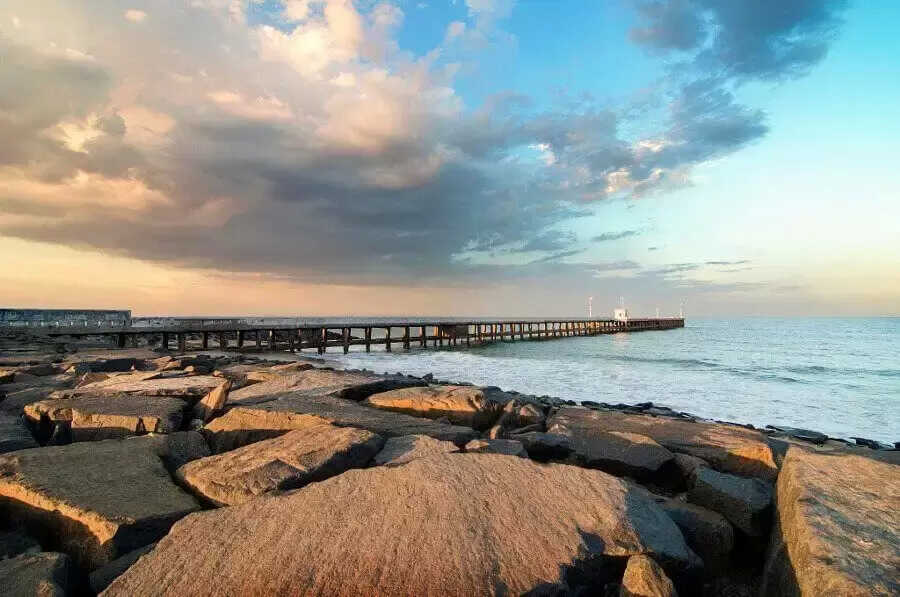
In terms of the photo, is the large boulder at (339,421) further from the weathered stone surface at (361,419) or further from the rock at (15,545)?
the rock at (15,545)

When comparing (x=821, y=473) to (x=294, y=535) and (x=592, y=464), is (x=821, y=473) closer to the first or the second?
(x=592, y=464)

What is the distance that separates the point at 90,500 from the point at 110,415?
279 centimetres

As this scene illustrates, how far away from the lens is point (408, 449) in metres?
4.21

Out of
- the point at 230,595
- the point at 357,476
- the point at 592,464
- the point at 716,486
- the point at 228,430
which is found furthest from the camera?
the point at 228,430

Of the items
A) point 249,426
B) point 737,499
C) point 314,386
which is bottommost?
point 737,499

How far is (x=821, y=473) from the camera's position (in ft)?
11.4

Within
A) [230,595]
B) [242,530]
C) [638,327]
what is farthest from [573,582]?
[638,327]

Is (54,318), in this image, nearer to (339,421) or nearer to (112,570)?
(339,421)

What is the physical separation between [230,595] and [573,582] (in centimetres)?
174

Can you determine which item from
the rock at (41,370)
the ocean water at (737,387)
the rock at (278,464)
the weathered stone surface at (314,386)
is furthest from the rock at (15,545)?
the ocean water at (737,387)

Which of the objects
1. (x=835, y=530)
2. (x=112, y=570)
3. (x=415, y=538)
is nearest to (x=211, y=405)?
(x=112, y=570)

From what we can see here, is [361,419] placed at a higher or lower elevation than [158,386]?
lower

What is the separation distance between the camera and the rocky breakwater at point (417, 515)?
2.33 meters

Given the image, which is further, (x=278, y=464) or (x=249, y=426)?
(x=249, y=426)
